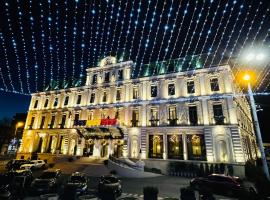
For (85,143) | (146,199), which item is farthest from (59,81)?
(146,199)

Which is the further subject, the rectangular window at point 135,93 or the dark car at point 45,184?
the rectangular window at point 135,93

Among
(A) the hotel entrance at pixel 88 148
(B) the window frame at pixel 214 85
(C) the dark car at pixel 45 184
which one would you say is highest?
(B) the window frame at pixel 214 85

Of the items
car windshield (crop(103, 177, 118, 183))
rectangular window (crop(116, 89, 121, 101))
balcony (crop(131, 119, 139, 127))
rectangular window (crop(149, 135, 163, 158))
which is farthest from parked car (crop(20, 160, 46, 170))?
rectangular window (crop(149, 135, 163, 158))

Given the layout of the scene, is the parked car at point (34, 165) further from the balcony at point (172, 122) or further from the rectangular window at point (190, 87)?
the rectangular window at point (190, 87)

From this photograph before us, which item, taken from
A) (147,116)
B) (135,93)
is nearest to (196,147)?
(147,116)

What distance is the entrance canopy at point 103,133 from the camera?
90.1 ft

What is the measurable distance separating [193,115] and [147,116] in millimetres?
6370

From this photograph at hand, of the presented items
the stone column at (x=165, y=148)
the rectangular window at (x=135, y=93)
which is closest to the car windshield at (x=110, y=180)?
the stone column at (x=165, y=148)

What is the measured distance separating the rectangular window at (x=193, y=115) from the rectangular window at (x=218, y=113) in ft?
7.61

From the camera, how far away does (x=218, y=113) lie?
23.3 meters

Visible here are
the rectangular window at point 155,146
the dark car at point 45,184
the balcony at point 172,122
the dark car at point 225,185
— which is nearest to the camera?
the dark car at point 45,184

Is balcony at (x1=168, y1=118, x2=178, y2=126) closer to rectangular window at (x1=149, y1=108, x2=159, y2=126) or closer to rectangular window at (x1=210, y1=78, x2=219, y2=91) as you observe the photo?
rectangular window at (x1=149, y1=108, x2=159, y2=126)

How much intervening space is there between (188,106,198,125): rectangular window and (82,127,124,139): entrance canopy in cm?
996

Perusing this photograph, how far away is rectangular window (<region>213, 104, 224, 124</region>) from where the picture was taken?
2264 cm
